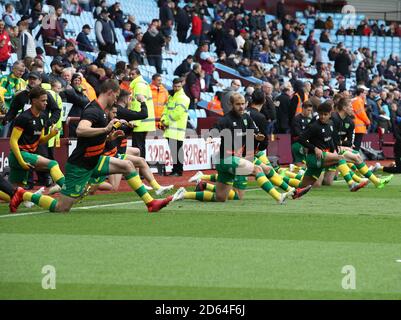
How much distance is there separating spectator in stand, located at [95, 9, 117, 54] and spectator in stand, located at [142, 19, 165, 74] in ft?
4.83

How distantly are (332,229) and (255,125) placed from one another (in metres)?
4.38

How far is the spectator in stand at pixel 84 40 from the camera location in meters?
29.0

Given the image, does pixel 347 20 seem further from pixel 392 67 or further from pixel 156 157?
pixel 156 157

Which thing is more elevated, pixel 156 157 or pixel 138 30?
pixel 138 30

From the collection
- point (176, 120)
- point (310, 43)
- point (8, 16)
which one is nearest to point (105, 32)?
point (8, 16)

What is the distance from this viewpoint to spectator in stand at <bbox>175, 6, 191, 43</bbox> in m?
36.3

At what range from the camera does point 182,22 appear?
120 ft

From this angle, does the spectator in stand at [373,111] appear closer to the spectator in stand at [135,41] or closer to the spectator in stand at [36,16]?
the spectator in stand at [135,41]

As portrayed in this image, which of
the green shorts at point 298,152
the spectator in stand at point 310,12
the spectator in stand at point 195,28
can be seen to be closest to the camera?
the green shorts at point 298,152

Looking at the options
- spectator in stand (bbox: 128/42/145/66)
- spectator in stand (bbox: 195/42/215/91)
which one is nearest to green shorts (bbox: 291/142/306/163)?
spectator in stand (bbox: 128/42/145/66)

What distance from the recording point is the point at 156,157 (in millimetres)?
24203

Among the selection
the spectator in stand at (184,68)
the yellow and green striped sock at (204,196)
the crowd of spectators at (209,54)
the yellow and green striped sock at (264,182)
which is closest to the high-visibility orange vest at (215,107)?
the crowd of spectators at (209,54)

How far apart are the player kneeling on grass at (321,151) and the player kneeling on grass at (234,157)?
2.87 meters
